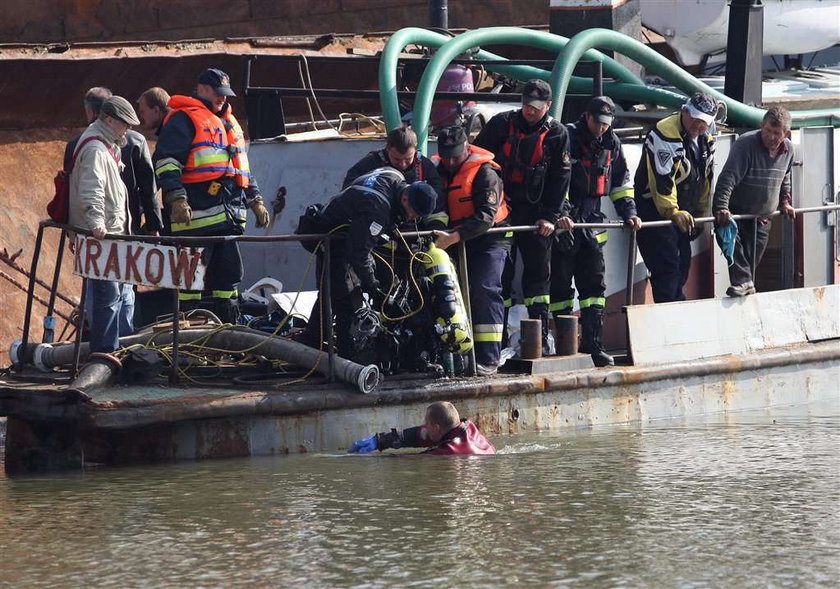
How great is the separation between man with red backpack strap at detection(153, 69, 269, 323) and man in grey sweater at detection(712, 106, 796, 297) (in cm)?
318

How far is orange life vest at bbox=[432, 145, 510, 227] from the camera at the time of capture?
927 centimetres

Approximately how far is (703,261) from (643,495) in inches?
134

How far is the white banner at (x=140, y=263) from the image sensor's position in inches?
344

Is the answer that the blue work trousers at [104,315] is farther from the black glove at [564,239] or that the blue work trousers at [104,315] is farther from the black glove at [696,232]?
the black glove at [696,232]

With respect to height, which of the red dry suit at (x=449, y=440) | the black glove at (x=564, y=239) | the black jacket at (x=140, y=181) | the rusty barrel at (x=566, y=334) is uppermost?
the black jacket at (x=140, y=181)

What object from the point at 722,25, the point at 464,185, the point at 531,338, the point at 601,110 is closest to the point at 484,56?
the point at 722,25

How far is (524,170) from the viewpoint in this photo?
31.7 feet

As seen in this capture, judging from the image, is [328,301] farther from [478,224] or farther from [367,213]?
[478,224]

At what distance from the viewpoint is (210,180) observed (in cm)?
973

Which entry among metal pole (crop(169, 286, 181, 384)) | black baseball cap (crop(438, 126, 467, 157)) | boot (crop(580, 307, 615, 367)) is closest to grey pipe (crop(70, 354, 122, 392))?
metal pole (crop(169, 286, 181, 384))

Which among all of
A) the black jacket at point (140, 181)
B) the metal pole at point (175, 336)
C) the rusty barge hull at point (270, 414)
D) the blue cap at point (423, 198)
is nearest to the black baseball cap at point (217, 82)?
the black jacket at point (140, 181)

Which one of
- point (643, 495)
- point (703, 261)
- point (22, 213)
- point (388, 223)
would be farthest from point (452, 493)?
point (22, 213)

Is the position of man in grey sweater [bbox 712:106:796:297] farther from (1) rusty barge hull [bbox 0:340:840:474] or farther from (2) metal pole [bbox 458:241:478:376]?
(2) metal pole [bbox 458:241:478:376]

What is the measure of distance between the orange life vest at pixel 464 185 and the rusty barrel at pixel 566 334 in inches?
33.5
